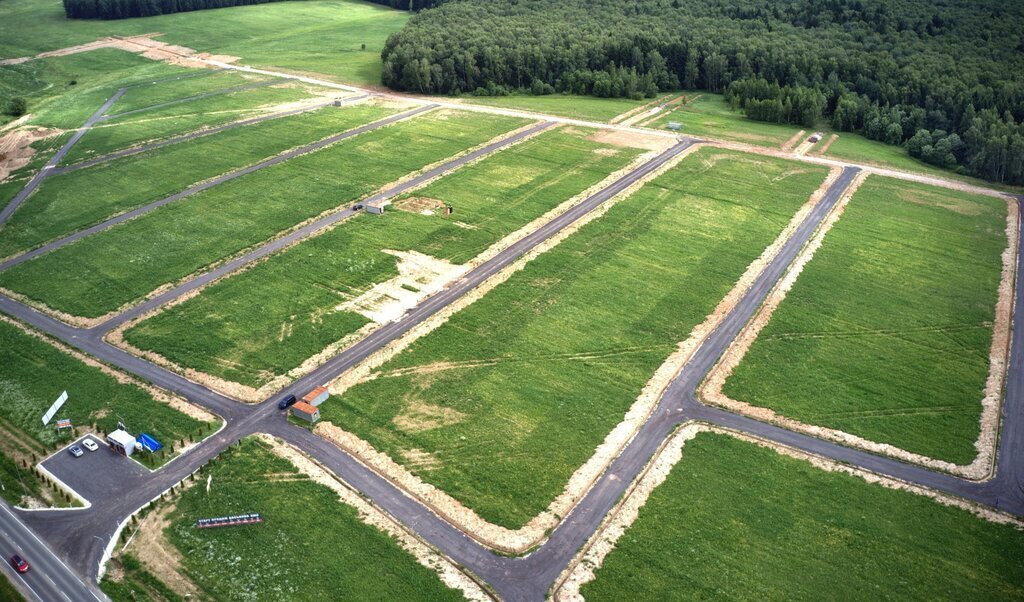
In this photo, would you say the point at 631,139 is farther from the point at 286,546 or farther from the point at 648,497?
the point at 286,546

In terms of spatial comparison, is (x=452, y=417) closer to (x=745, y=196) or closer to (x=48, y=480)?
(x=48, y=480)

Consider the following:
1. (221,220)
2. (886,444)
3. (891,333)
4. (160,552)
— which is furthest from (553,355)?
(221,220)

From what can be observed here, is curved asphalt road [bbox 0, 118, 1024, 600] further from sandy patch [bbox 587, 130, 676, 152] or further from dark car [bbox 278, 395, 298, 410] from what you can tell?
sandy patch [bbox 587, 130, 676, 152]

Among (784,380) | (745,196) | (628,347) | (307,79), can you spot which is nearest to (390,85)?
(307,79)

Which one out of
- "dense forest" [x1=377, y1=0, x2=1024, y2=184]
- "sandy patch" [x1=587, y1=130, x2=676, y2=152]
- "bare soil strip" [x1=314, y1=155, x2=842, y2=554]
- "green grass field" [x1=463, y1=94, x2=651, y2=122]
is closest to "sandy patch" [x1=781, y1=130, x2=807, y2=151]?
"dense forest" [x1=377, y1=0, x2=1024, y2=184]

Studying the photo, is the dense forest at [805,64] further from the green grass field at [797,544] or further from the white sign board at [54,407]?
the white sign board at [54,407]

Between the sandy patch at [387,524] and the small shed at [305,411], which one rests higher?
the small shed at [305,411]

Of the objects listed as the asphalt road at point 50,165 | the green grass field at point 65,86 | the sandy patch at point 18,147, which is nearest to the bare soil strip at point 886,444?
the asphalt road at point 50,165
